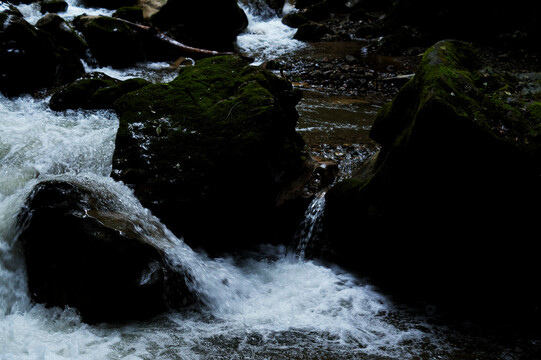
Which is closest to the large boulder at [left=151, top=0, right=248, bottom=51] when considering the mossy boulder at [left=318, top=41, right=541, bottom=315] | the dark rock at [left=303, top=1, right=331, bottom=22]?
the dark rock at [left=303, top=1, right=331, bottom=22]

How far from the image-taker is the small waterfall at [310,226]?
17.2 feet

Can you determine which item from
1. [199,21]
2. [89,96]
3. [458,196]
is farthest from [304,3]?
[458,196]

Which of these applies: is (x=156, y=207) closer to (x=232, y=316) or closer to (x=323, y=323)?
(x=232, y=316)

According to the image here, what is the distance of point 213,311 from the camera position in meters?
3.93

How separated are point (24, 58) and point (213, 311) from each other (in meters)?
7.70

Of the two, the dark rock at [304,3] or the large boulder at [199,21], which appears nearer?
the large boulder at [199,21]

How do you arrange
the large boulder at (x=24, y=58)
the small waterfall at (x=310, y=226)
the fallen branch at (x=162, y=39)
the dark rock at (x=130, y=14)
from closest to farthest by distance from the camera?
the small waterfall at (x=310, y=226) → the large boulder at (x=24, y=58) → the fallen branch at (x=162, y=39) → the dark rock at (x=130, y=14)

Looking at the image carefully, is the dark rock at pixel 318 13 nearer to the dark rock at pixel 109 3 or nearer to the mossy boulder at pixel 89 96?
the dark rock at pixel 109 3

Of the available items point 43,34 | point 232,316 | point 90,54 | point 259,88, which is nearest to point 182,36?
point 90,54

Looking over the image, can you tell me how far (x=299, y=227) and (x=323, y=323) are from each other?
5.95 feet

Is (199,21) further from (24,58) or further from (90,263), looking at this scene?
(90,263)

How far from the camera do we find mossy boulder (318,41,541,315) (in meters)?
3.56

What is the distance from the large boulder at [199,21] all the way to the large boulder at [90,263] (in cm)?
1258

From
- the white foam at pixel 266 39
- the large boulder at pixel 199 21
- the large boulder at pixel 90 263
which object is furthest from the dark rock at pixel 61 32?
the large boulder at pixel 90 263
